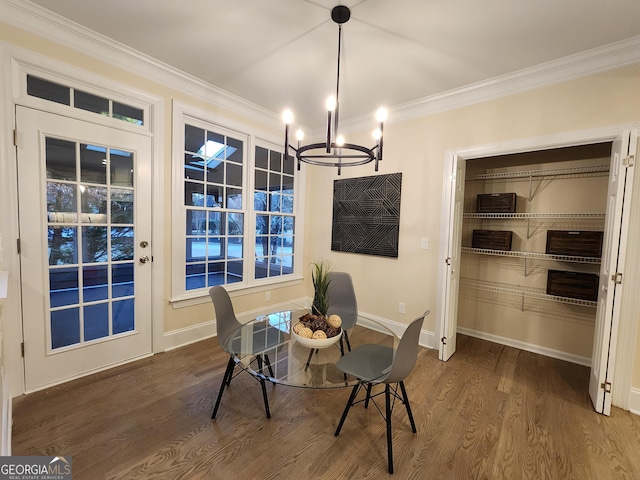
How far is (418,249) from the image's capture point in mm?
3125

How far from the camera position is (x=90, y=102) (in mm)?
2229

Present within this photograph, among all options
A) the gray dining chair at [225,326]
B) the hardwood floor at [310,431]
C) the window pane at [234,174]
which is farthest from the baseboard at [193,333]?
the window pane at [234,174]

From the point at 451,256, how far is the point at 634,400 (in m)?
1.60

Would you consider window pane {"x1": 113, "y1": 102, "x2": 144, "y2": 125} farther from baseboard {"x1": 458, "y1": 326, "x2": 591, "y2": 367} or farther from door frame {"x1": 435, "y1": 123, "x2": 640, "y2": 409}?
baseboard {"x1": 458, "y1": 326, "x2": 591, "y2": 367}

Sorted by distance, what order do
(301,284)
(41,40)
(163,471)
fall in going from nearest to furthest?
1. (163,471)
2. (41,40)
3. (301,284)

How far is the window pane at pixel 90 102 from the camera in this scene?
217 centimetres

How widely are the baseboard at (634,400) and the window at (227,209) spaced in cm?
340

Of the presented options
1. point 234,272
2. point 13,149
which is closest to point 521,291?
point 234,272

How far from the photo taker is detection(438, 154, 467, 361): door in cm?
275

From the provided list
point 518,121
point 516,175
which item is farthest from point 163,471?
point 516,175

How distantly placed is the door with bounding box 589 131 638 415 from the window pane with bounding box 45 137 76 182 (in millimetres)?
4007

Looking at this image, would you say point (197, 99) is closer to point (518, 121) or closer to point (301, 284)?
point (301, 284)

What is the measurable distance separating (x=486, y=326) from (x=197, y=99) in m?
4.10

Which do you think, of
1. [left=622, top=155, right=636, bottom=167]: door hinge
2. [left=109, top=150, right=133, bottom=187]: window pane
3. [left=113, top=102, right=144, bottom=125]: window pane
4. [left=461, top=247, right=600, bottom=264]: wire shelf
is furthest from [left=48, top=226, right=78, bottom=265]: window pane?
[left=622, top=155, right=636, bottom=167]: door hinge
